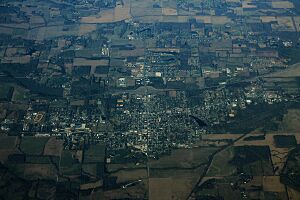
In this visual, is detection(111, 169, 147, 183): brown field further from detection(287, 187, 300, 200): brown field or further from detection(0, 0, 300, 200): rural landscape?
detection(287, 187, 300, 200): brown field

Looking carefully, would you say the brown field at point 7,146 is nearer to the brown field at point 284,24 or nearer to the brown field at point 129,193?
the brown field at point 129,193

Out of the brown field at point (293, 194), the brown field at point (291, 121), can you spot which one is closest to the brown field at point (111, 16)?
the brown field at point (291, 121)

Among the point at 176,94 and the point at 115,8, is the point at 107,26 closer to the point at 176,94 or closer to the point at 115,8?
the point at 115,8

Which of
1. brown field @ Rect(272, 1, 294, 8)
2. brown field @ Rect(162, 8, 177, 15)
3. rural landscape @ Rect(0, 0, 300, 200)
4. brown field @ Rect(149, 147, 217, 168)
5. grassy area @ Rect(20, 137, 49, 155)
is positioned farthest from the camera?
brown field @ Rect(272, 1, 294, 8)

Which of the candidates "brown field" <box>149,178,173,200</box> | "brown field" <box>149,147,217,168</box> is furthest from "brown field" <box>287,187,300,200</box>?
"brown field" <box>149,178,173,200</box>

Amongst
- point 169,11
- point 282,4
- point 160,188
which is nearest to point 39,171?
point 160,188

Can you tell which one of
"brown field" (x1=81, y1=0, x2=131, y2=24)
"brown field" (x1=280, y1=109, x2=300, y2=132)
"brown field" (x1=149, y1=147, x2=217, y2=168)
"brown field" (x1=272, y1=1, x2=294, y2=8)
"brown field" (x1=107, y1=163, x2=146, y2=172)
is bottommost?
"brown field" (x1=107, y1=163, x2=146, y2=172)

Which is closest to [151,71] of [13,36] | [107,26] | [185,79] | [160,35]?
[185,79]

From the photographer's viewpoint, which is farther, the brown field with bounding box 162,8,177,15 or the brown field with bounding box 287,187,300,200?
the brown field with bounding box 162,8,177,15

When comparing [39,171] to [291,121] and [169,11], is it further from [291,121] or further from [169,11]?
[169,11]
